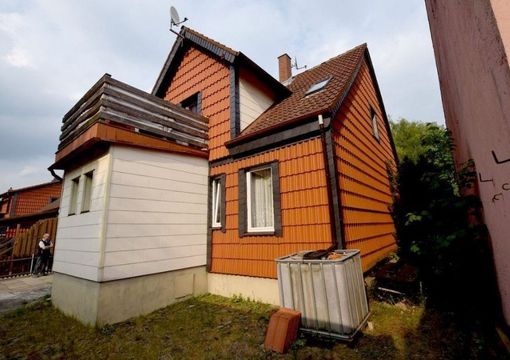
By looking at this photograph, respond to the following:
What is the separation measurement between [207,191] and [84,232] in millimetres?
3488

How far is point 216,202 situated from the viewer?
8.20 meters

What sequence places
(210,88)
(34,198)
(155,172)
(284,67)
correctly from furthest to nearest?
(34,198), (284,67), (210,88), (155,172)

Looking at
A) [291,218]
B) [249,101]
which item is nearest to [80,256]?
[291,218]

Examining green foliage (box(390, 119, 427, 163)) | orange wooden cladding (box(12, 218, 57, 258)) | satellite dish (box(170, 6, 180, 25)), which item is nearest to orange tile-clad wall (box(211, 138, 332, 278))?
satellite dish (box(170, 6, 180, 25))

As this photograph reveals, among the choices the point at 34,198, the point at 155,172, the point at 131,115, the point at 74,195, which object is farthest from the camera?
the point at 34,198

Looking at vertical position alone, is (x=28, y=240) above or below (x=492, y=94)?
below

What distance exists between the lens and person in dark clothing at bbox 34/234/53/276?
1334 centimetres

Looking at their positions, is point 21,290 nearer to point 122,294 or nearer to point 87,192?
point 87,192

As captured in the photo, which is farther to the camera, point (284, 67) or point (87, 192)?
point (284, 67)

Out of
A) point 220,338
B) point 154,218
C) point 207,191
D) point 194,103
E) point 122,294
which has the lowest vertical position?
point 220,338

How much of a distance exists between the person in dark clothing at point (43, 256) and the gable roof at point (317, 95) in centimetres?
1299

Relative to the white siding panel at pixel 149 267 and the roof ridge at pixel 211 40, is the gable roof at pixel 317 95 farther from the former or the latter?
the white siding panel at pixel 149 267

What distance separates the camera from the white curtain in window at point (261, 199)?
691 cm

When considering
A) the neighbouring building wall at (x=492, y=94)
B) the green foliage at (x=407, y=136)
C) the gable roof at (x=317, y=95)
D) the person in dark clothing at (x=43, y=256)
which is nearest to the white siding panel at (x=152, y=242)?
the gable roof at (x=317, y=95)
